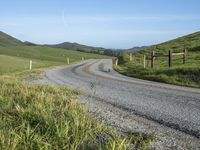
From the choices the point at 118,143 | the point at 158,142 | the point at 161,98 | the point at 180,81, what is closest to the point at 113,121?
the point at 158,142

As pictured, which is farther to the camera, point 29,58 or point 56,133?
point 29,58

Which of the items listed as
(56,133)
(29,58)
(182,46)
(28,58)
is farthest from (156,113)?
(29,58)

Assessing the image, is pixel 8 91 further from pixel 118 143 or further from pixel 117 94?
pixel 118 143

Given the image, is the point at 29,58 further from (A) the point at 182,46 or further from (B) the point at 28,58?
(A) the point at 182,46

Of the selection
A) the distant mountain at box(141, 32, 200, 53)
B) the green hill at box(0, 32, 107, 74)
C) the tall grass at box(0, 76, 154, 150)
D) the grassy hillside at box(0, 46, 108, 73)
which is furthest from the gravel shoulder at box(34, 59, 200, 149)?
the distant mountain at box(141, 32, 200, 53)

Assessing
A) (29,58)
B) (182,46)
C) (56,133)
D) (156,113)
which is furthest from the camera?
(29,58)

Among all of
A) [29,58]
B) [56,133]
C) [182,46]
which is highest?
[182,46]

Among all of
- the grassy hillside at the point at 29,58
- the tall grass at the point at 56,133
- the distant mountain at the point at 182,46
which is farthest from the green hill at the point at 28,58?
the tall grass at the point at 56,133

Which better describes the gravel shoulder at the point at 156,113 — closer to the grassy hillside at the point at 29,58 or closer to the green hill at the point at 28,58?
the green hill at the point at 28,58

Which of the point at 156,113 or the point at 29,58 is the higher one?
the point at 156,113

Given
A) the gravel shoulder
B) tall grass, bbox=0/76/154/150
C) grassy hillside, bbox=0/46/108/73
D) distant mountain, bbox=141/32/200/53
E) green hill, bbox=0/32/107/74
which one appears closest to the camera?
tall grass, bbox=0/76/154/150

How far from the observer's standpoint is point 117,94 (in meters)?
14.2

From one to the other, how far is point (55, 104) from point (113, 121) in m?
2.30

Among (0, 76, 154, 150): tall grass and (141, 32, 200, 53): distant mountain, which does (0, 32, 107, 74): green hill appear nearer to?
(141, 32, 200, 53): distant mountain
